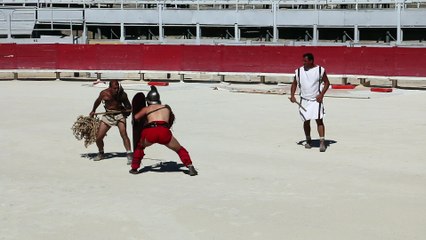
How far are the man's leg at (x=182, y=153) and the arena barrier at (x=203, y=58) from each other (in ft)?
57.9

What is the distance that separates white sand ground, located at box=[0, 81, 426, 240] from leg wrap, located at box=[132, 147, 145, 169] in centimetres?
19

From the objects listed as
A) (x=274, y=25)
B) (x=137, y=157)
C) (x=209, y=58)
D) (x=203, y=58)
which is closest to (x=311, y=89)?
(x=137, y=157)

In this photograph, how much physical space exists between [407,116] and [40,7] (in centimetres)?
3664

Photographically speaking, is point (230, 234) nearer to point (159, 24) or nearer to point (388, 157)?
point (388, 157)

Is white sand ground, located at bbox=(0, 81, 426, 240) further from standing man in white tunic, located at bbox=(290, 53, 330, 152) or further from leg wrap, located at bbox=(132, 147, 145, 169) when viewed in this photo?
standing man in white tunic, located at bbox=(290, 53, 330, 152)

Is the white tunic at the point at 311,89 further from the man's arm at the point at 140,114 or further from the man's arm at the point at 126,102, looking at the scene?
the man's arm at the point at 140,114

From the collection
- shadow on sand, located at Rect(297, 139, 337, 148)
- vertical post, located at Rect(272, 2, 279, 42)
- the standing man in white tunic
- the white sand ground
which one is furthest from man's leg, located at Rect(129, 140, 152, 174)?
vertical post, located at Rect(272, 2, 279, 42)

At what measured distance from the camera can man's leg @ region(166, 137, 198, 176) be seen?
9.76 m

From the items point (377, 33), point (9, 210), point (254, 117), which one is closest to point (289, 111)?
point (254, 117)

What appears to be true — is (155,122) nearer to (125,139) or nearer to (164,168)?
(164,168)

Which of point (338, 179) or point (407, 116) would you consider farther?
point (407, 116)

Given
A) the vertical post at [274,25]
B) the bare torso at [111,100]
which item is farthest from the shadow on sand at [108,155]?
the vertical post at [274,25]

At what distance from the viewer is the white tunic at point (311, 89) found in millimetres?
12102

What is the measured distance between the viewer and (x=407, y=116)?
1728 centimetres
